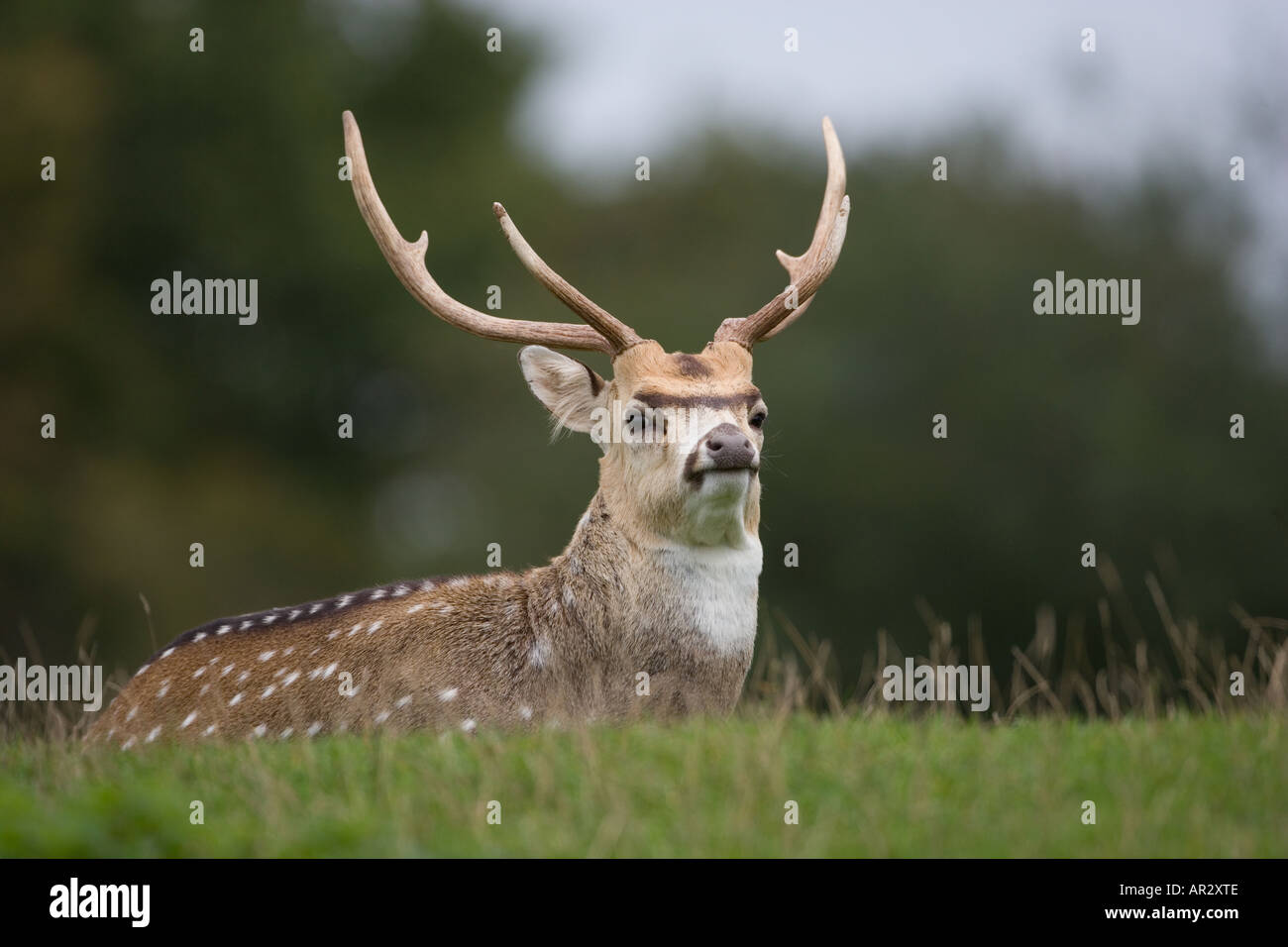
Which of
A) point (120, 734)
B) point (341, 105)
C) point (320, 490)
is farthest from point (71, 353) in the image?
point (120, 734)

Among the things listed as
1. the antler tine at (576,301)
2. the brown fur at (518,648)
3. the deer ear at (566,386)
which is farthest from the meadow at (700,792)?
the antler tine at (576,301)

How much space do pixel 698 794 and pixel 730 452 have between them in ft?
6.76

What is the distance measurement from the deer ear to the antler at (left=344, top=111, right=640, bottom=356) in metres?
0.10

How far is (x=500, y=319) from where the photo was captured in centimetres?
844

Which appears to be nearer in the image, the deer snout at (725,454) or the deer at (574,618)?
the deer snout at (725,454)

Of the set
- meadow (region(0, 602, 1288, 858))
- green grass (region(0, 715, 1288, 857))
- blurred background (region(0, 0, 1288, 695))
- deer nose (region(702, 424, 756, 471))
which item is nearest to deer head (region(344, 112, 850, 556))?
deer nose (region(702, 424, 756, 471))

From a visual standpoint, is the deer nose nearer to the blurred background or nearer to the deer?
the deer

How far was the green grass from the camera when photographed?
5441 mm

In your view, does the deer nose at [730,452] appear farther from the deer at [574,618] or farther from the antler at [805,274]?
the antler at [805,274]

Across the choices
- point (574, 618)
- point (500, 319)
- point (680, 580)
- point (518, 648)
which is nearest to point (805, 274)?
point (500, 319)

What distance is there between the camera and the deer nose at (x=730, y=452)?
24.8ft

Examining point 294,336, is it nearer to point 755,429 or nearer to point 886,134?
point 886,134

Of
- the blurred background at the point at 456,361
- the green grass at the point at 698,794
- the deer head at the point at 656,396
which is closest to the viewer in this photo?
the green grass at the point at 698,794
